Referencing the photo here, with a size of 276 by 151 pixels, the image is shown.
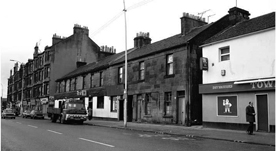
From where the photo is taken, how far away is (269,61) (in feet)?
51.4

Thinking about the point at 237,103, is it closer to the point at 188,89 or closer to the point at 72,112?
the point at 188,89

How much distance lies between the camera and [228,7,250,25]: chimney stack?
2286 centimetres

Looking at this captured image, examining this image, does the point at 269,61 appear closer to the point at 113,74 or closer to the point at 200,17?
the point at 200,17

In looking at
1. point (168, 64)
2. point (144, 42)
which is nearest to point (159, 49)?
point (168, 64)

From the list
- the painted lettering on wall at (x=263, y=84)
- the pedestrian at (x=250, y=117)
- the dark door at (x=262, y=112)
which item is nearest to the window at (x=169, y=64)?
the painted lettering on wall at (x=263, y=84)

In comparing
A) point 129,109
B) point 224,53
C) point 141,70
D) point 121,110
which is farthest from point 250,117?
point 121,110

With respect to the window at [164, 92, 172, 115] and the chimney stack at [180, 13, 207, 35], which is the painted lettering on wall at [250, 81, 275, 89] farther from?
the chimney stack at [180, 13, 207, 35]

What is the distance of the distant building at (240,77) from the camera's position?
51.4ft

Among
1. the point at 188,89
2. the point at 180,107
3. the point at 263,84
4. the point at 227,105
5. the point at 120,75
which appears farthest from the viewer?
the point at 120,75

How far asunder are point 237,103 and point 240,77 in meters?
1.63

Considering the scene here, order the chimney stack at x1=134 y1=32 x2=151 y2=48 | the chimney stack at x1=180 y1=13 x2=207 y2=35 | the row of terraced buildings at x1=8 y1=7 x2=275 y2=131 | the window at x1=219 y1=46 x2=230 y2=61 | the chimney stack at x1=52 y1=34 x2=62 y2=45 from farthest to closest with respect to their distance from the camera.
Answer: the chimney stack at x1=52 y1=34 x2=62 y2=45
the chimney stack at x1=134 y1=32 x2=151 y2=48
the chimney stack at x1=180 y1=13 x2=207 y2=35
the window at x1=219 y1=46 x2=230 y2=61
the row of terraced buildings at x1=8 y1=7 x2=275 y2=131

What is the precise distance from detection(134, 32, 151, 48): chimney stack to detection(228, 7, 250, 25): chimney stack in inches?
415

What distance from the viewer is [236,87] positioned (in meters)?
17.0

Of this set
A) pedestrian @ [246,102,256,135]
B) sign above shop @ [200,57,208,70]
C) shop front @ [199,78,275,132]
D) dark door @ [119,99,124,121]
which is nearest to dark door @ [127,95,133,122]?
dark door @ [119,99,124,121]
